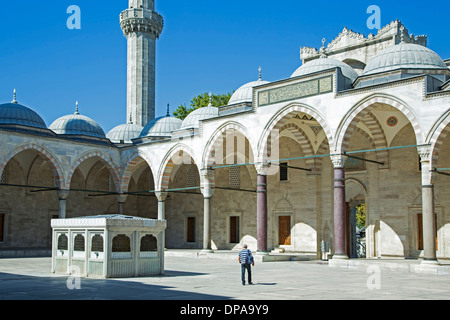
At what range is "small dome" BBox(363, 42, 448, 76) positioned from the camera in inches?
581

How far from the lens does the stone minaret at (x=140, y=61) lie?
29516 millimetres

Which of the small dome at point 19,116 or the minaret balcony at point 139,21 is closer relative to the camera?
the small dome at point 19,116

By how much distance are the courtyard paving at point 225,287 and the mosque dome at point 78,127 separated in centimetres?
1311


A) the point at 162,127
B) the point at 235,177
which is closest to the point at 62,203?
the point at 162,127

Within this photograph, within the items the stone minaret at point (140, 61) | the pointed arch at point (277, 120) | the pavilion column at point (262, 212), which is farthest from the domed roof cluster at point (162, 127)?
the pavilion column at point (262, 212)

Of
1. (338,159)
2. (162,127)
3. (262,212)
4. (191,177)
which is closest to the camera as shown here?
(338,159)

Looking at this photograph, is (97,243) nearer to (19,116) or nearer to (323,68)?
(323,68)

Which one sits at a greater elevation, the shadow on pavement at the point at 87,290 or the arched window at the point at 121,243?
the arched window at the point at 121,243

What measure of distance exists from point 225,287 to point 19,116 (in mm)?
15847

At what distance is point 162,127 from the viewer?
79.0 feet

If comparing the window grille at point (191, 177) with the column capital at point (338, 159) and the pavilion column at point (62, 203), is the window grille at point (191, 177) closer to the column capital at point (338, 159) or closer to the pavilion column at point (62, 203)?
the pavilion column at point (62, 203)

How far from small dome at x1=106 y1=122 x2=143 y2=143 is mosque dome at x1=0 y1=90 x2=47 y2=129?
15.9 ft

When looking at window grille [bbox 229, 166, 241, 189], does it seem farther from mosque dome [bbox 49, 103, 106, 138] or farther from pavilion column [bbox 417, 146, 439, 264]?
A: pavilion column [bbox 417, 146, 439, 264]
